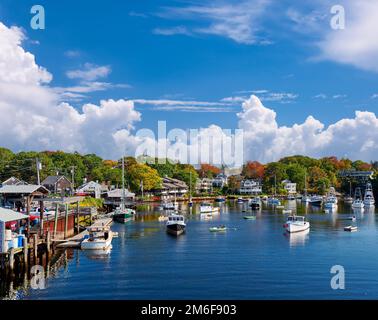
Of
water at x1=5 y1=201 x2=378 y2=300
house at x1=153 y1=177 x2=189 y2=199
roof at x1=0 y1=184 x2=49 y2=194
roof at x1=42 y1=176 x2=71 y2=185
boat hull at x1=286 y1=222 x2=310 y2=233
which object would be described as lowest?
water at x1=5 y1=201 x2=378 y2=300

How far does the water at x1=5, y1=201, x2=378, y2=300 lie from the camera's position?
111 ft

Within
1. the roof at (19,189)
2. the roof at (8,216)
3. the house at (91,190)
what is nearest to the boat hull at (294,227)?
the roof at (19,189)

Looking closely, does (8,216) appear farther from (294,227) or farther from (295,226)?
(295,226)

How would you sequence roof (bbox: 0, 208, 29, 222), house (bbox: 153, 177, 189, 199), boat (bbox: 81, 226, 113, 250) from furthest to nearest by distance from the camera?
house (bbox: 153, 177, 189, 199) → boat (bbox: 81, 226, 113, 250) → roof (bbox: 0, 208, 29, 222)

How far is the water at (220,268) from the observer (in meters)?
33.7

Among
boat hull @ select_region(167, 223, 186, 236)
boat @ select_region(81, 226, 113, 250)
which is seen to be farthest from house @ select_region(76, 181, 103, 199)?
boat @ select_region(81, 226, 113, 250)

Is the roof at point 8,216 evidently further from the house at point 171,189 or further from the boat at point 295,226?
the house at point 171,189

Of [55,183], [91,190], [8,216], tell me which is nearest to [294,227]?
[8,216]

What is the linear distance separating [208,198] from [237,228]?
324 feet

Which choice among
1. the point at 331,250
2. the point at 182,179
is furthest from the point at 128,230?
the point at 182,179

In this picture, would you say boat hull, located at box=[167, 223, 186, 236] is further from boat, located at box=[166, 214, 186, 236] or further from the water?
the water

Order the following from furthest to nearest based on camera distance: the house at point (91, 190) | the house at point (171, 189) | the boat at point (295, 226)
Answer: the house at point (171, 189), the house at point (91, 190), the boat at point (295, 226)

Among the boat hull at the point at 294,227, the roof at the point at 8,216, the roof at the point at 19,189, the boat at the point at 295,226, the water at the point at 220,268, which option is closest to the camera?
the water at the point at 220,268
